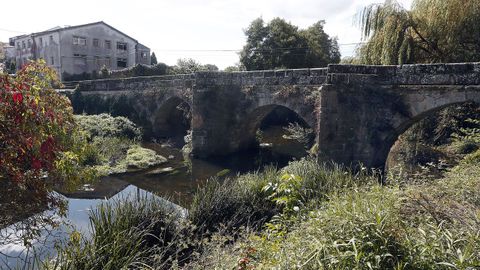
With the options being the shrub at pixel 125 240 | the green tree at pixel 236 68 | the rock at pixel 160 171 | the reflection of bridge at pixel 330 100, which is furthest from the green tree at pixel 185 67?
the shrub at pixel 125 240

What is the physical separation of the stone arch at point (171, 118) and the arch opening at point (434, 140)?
11.7 m

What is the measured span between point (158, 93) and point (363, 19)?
1162 centimetres

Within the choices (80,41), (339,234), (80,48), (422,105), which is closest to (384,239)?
(339,234)

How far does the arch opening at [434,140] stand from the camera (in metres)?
10.2

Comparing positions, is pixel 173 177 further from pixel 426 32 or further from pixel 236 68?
pixel 236 68

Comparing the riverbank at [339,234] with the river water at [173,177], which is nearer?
the riverbank at [339,234]

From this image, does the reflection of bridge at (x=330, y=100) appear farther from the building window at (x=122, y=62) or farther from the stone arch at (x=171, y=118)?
A: the building window at (x=122, y=62)

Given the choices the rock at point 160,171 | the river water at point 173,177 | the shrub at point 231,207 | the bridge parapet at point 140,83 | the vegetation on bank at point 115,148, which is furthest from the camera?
the bridge parapet at point 140,83

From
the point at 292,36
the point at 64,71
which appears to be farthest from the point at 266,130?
the point at 64,71

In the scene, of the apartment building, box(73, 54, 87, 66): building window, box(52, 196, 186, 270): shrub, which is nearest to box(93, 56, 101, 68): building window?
the apartment building

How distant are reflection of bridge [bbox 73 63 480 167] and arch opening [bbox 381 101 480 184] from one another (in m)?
0.51

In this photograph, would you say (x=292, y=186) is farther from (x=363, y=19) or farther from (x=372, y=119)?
(x=363, y=19)

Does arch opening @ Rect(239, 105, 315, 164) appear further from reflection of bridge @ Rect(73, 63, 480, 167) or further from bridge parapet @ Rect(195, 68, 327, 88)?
bridge parapet @ Rect(195, 68, 327, 88)

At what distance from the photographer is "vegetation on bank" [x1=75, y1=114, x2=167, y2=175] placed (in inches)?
549
